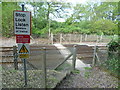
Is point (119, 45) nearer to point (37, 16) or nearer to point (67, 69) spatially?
point (67, 69)

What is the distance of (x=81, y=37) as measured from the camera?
35.3 ft

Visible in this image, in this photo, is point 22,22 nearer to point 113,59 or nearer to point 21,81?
point 21,81

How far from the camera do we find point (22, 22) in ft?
4.37

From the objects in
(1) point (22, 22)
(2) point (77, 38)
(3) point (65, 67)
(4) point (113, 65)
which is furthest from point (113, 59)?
(2) point (77, 38)

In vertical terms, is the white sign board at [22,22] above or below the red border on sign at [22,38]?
above

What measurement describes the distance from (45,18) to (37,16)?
1.00 m

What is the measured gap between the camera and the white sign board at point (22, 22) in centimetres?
131

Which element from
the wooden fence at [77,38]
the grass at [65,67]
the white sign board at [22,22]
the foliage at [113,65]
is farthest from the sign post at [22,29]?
the wooden fence at [77,38]

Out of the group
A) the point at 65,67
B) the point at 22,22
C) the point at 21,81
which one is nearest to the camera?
the point at 22,22

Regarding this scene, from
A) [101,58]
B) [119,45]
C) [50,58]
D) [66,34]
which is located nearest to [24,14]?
[50,58]

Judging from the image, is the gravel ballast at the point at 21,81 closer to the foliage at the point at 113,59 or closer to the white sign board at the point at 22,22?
the white sign board at the point at 22,22

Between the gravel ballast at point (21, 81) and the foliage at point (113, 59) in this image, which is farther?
the foliage at point (113, 59)

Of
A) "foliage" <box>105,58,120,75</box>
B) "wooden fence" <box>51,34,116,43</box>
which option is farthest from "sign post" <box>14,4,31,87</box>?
"wooden fence" <box>51,34,116,43</box>

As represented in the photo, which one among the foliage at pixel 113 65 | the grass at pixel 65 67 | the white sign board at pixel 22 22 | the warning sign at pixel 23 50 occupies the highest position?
the white sign board at pixel 22 22
